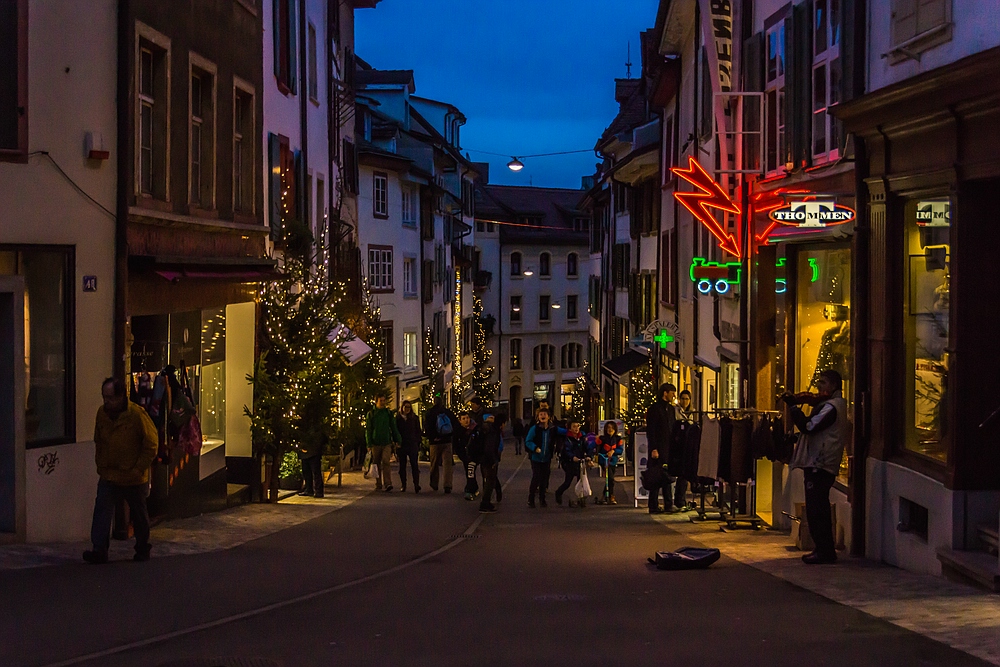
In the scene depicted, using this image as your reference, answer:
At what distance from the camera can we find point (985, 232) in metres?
11.5

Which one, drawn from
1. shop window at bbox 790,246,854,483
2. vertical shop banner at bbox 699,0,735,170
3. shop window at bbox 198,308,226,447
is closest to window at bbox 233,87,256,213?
shop window at bbox 198,308,226,447

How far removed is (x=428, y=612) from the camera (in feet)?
32.6

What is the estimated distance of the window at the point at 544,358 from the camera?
3366 inches

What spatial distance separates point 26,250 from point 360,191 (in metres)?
31.0

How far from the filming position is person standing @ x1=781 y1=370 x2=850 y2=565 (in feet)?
41.4

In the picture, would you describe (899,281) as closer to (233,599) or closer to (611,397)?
(233,599)

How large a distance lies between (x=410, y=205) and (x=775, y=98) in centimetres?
3271

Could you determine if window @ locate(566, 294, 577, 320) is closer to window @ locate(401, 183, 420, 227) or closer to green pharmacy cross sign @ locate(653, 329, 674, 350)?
window @ locate(401, 183, 420, 227)

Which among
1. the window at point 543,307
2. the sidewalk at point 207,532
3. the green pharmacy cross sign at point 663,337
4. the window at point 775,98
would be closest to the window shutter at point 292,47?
the sidewalk at point 207,532

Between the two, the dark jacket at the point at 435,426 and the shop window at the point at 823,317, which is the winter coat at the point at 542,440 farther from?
the shop window at the point at 823,317

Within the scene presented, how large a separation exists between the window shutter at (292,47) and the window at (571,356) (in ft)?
205

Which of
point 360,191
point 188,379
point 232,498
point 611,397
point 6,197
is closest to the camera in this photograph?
point 6,197

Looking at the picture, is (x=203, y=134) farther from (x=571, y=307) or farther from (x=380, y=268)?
(x=571, y=307)

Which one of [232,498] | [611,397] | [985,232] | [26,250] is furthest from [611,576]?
[611,397]
